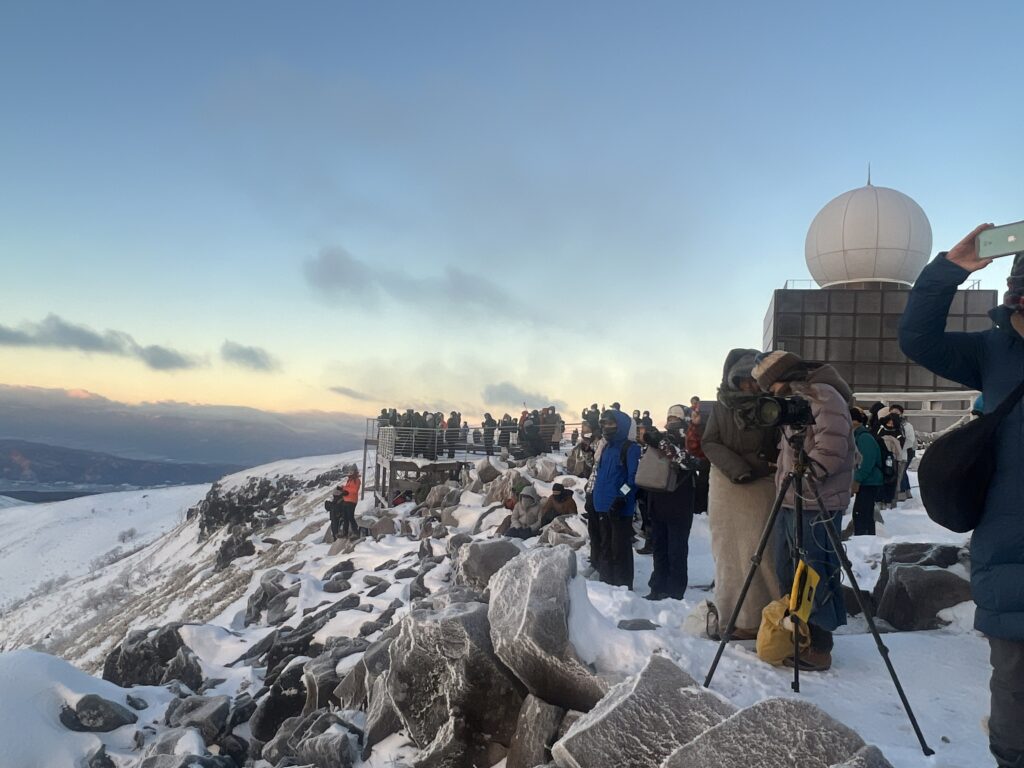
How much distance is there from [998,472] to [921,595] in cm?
347

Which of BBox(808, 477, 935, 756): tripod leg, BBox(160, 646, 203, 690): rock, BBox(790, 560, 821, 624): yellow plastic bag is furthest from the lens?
BBox(160, 646, 203, 690): rock

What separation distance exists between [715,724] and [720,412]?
7.22 feet

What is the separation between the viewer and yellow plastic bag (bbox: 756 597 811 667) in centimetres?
388

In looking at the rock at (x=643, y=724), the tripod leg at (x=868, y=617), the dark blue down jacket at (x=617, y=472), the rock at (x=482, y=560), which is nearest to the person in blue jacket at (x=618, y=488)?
the dark blue down jacket at (x=617, y=472)

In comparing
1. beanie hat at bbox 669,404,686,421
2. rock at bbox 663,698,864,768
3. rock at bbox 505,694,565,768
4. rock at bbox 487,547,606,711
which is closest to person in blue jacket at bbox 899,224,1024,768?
rock at bbox 663,698,864,768

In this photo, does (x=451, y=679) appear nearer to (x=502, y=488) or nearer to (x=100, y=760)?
(x=100, y=760)

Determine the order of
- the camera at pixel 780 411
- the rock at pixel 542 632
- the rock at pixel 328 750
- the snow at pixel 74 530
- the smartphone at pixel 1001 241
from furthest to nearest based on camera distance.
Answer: the snow at pixel 74 530, the rock at pixel 328 750, the rock at pixel 542 632, the camera at pixel 780 411, the smartphone at pixel 1001 241

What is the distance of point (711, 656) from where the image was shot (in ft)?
13.2

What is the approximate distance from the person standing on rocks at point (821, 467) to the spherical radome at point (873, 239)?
27.2m

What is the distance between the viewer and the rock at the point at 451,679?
14.8ft

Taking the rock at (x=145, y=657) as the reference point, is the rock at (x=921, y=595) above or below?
above

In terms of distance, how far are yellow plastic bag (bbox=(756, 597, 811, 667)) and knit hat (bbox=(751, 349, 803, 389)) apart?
126 cm

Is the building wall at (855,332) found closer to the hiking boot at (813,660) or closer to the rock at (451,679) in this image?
the hiking boot at (813,660)

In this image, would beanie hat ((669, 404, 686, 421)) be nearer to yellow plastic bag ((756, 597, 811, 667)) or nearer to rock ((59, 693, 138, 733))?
yellow plastic bag ((756, 597, 811, 667))
